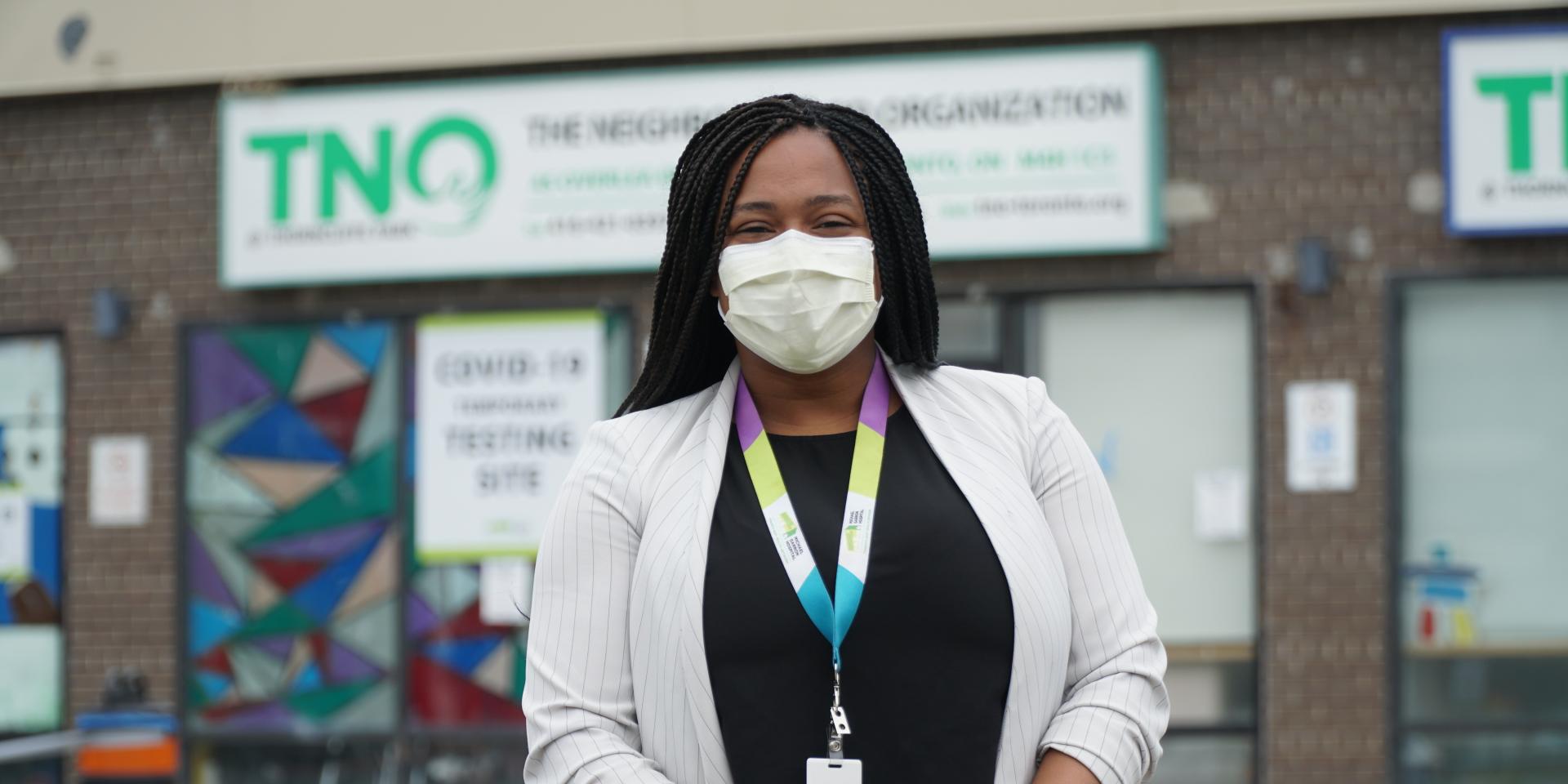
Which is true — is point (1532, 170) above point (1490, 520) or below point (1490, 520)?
above

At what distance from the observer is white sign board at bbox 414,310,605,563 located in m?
8.14

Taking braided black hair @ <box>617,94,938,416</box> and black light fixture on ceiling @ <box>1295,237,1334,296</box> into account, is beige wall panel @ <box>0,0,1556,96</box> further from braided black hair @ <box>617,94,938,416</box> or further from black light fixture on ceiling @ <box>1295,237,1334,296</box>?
braided black hair @ <box>617,94,938,416</box>

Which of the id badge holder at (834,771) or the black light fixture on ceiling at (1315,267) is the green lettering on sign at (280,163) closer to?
the black light fixture on ceiling at (1315,267)

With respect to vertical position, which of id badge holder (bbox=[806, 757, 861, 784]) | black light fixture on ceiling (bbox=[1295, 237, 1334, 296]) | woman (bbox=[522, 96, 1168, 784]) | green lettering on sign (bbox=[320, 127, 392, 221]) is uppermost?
green lettering on sign (bbox=[320, 127, 392, 221])

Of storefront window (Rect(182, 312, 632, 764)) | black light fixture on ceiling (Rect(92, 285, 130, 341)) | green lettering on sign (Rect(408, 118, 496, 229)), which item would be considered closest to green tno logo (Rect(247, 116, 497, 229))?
green lettering on sign (Rect(408, 118, 496, 229))

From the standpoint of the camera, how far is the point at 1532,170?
7.40m

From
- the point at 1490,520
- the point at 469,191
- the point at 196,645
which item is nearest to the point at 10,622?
the point at 196,645

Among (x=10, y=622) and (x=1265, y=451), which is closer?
(x=1265, y=451)

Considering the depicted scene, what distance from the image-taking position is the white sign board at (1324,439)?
24.6 feet

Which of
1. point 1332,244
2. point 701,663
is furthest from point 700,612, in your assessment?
point 1332,244

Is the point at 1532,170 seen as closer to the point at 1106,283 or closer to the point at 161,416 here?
the point at 1106,283

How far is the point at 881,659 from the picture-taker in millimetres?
1927

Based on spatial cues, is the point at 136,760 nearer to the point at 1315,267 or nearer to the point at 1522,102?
the point at 1315,267

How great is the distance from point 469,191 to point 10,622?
3.37 meters
